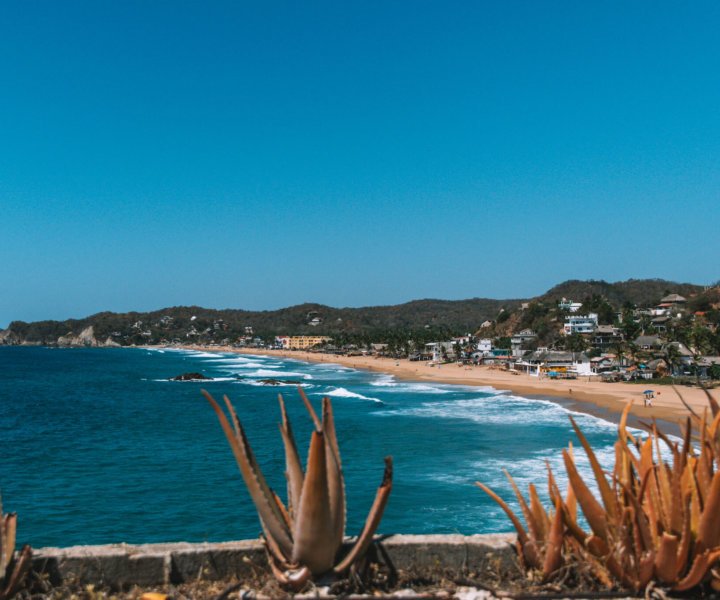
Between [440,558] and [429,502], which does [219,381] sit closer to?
[429,502]

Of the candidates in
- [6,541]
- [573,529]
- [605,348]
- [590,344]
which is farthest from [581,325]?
[6,541]

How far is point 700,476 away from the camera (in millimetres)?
4316

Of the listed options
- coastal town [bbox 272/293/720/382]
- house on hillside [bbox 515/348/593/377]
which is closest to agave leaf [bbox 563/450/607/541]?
coastal town [bbox 272/293/720/382]

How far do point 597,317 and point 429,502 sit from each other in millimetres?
100858

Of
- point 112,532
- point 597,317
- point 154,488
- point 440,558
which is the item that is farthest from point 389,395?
point 597,317

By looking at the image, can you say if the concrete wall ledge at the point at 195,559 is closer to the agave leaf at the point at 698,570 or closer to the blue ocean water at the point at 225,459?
the agave leaf at the point at 698,570

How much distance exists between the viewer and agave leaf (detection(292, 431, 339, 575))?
3973mm

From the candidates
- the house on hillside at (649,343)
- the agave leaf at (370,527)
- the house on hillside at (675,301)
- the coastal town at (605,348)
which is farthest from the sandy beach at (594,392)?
the house on hillside at (675,301)

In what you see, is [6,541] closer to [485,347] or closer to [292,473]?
[292,473]

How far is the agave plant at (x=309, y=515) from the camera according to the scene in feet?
13.1

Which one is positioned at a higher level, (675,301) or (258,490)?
(675,301)

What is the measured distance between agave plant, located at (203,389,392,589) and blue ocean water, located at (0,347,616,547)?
11.0 m

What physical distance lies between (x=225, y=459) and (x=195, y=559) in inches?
859

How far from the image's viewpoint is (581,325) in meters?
103
